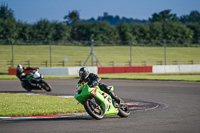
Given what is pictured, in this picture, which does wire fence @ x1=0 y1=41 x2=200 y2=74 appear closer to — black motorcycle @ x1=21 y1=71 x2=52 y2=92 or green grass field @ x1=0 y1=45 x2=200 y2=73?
green grass field @ x1=0 y1=45 x2=200 y2=73

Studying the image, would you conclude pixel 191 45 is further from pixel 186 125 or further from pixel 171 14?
pixel 171 14

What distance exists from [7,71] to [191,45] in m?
21.0

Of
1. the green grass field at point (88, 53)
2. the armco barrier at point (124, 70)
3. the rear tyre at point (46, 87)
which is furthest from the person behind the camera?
the green grass field at point (88, 53)

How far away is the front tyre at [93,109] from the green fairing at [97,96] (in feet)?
0.37

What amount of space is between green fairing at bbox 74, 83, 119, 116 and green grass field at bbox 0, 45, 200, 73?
88.3 feet

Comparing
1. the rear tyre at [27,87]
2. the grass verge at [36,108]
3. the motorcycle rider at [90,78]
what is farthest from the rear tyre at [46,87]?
the motorcycle rider at [90,78]

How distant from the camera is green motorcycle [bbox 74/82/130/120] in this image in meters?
9.16

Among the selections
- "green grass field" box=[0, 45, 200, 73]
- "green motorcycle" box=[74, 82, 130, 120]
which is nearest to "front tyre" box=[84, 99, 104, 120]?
"green motorcycle" box=[74, 82, 130, 120]

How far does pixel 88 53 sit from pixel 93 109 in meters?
33.8

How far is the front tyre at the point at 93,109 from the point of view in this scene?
9133 mm

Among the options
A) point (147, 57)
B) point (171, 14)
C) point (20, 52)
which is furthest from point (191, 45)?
point (171, 14)

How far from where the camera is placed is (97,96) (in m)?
9.29

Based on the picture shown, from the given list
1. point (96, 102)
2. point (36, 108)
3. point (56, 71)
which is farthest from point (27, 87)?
point (56, 71)

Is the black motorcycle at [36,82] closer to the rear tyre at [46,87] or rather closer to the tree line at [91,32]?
the rear tyre at [46,87]
